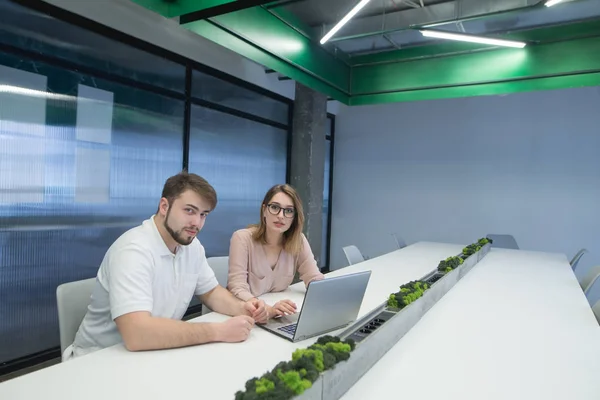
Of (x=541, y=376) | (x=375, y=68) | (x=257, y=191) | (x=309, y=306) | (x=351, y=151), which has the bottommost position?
(x=541, y=376)

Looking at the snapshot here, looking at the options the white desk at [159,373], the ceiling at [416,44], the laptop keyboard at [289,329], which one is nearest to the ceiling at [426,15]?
the ceiling at [416,44]

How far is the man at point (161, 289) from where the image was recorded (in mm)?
1438

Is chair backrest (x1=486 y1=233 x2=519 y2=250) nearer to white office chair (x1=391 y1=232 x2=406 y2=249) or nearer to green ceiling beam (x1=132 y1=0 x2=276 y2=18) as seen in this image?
white office chair (x1=391 y1=232 x2=406 y2=249)

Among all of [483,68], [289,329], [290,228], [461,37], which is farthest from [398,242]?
[289,329]

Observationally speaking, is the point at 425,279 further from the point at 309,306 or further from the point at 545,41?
the point at 545,41

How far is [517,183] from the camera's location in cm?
563

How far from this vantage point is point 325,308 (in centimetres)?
161

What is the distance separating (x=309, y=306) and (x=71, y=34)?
3.02 m

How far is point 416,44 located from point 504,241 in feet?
9.96

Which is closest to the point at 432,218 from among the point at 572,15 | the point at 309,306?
the point at 572,15

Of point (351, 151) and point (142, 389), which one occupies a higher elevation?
point (351, 151)

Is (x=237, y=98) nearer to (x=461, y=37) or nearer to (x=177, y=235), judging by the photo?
(x=461, y=37)

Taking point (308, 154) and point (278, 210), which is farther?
point (308, 154)

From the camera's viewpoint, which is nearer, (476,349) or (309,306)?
(309,306)
